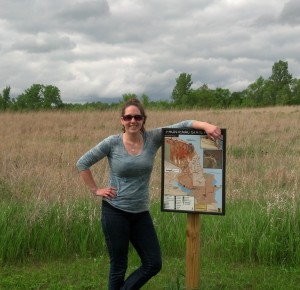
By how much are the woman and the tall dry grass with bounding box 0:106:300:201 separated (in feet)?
9.37

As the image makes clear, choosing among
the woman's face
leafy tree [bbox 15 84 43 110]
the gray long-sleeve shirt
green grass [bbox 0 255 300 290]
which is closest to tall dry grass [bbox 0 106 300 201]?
green grass [bbox 0 255 300 290]

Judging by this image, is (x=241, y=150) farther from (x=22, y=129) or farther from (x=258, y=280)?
(x=22, y=129)

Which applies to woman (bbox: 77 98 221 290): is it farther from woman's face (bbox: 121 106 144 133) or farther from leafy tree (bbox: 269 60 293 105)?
leafy tree (bbox: 269 60 293 105)

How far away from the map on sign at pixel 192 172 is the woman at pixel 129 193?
13 cm

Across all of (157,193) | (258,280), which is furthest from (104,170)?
(258,280)

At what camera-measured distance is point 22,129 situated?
18.9 m

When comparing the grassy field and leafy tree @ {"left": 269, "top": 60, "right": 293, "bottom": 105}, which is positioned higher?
leafy tree @ {"left": 269, "top": 60, "right": 293, "bottom": 105}

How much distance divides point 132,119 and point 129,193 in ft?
2.06

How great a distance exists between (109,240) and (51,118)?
17953mm

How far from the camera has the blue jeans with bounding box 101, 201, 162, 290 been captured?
4.07 metres

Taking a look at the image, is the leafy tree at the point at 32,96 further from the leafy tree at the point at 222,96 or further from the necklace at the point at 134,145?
the necklace at the point at 134,145

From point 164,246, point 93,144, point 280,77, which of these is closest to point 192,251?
point 164,246

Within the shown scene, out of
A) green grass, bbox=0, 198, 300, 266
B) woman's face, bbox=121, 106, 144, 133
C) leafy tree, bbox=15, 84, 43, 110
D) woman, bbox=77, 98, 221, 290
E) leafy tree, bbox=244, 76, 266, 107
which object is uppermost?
leafy tree, bbox=244, 76, 266, 107

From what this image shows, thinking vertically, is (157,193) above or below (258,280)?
above
